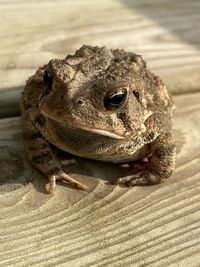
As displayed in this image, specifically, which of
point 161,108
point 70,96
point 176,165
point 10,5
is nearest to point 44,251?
point 70,96

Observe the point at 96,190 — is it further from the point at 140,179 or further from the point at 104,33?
the point at 104,33

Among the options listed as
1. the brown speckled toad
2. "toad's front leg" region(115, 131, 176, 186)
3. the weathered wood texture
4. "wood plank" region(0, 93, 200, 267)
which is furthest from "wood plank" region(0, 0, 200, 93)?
"wood plank" region(0, 93, 200, 267)

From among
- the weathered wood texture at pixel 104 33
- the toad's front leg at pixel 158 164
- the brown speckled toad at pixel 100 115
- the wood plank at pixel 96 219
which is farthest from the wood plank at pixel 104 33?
the wood plank at pixel 96 219

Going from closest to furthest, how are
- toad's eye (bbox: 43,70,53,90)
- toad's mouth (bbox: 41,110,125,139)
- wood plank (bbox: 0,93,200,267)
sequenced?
1. wood plank (bbox: 0,93,200,267)
2. toad's mouth (bbox: 41,110,125,139)
3. toad's eye (bbox: 43,70,53,90)

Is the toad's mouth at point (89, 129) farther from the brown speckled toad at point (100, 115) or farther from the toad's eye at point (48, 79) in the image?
the toad's eye at point (48, 79)

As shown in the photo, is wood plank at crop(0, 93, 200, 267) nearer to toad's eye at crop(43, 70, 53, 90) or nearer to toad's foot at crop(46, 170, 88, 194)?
toad's foot at crop(46, 170, 88, 194)

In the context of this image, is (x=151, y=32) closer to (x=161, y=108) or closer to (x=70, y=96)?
(x=161, y=108)
